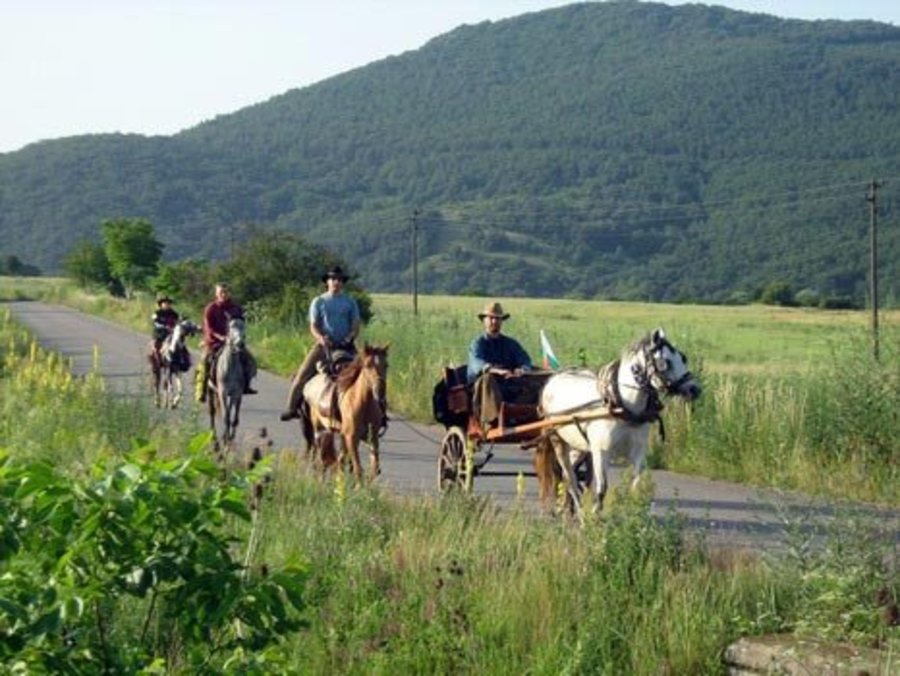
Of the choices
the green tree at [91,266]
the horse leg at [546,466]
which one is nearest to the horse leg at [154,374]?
the horse leg at [546,466]

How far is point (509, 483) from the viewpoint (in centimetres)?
1839

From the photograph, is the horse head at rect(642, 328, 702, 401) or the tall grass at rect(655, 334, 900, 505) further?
the tall grass at rect(655, 334, 900, 505)

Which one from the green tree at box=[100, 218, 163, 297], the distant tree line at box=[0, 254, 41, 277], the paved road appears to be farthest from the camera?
the distant tree line at box=[0, 254, 41, 277]

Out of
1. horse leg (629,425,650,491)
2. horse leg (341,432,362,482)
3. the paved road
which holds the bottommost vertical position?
the paved road

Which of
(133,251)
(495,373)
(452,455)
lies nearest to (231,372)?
(452,455)

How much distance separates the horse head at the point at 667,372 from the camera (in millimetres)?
13266

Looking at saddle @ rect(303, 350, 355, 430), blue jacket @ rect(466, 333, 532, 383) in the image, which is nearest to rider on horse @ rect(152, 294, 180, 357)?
saddle @ rect(303, 350, 355, 430)

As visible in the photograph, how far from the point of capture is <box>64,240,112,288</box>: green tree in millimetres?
103438

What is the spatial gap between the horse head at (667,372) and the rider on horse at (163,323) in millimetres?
16241

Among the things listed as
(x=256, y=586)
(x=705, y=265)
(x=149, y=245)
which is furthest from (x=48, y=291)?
(x=256, y=586)

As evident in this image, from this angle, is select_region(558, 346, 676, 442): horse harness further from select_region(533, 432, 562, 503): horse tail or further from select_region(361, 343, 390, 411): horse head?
select_region(361, 343, 390, 411): horse head

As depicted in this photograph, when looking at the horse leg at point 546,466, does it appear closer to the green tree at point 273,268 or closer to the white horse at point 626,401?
the white horse at point 626,401

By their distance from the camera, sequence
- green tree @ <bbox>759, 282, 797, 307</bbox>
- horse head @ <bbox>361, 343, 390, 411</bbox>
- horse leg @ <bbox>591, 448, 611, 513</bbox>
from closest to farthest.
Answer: horse leg @ <bbox>591, 448, 611, 513</bbox> → horse head @ <bbox>361, 343, 390, 411</bbox> → green tree @ <bbox>759, 282, 797, 307</bbox>

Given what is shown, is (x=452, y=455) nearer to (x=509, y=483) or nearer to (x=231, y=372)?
(x=509, y=483)
